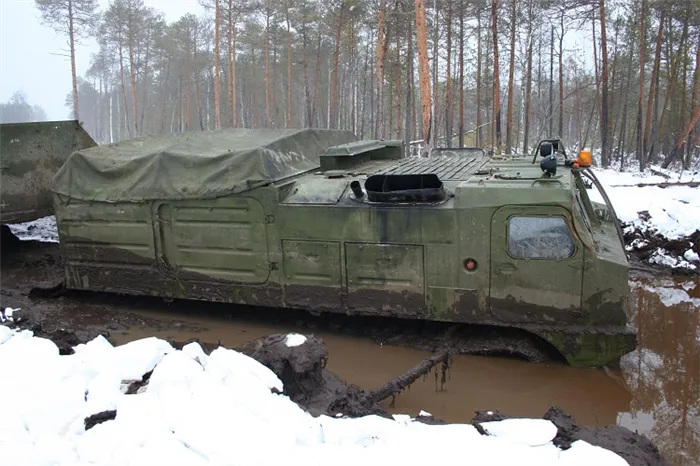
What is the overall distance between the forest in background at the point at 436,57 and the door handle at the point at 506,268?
266 inches

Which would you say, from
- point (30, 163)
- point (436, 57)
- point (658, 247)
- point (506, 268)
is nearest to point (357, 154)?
point (506, 268)

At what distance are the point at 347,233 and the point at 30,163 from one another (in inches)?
217

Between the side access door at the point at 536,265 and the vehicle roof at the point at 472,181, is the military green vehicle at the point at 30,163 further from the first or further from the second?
the side access door at the point at 536,265

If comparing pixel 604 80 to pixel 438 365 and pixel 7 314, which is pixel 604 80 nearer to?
pixel 438 365

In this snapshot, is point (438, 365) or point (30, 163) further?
point (30, 163)

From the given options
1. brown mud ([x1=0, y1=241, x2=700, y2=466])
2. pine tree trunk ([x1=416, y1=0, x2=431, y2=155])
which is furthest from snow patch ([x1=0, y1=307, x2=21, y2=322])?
pine tree trunk ([x1=416, y1=0, x2=431, y2=155])

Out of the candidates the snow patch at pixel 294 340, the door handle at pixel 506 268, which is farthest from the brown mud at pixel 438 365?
the door handle at pixel 506 268

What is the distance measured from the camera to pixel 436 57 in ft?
83.8

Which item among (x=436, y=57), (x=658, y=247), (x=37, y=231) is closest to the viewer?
(x=658, y=247)

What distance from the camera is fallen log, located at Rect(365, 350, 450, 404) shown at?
14.1ft

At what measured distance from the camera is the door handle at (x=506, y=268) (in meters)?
5.14

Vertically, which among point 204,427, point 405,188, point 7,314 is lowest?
point 7,314

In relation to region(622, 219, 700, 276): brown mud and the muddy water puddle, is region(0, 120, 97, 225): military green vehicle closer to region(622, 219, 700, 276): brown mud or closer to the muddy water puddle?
the muddy water puddle

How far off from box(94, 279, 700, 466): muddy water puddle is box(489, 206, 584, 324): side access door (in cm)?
56
